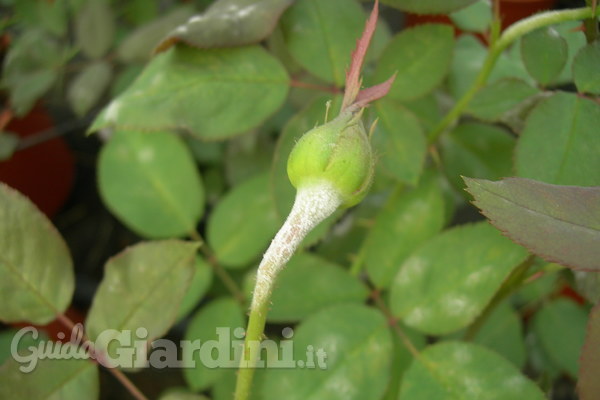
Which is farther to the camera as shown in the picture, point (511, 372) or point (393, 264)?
point (393, 264)

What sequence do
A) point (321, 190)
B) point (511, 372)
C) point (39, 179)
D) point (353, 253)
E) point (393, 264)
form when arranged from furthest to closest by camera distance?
1. point (39, 179)
2. point (353, 253)
3. point (393, 264)
4. point (511, 372)
5. point (321, 190)

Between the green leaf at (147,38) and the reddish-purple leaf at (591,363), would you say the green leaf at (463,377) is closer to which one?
the reddish-purple leaf at (591,363)

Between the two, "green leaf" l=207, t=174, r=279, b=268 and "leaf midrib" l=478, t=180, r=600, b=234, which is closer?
"leaf midrib" l=478, t=180, r=600, b=234

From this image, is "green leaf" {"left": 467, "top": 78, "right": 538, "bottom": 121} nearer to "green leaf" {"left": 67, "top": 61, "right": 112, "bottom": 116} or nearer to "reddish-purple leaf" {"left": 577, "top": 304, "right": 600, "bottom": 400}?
"reddish-purple leaf" {"left": 577, "top": 304, "right": 600, "bottom": 400}

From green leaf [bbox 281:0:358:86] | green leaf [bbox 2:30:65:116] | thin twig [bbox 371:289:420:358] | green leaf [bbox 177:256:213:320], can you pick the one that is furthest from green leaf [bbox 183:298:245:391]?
green leaf [bbox 2:30:65:116]

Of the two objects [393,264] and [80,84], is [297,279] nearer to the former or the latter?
[393,264]

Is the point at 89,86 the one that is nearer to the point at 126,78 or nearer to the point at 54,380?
the point at 126,78

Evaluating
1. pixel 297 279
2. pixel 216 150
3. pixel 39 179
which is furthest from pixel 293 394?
pixel 39 179
